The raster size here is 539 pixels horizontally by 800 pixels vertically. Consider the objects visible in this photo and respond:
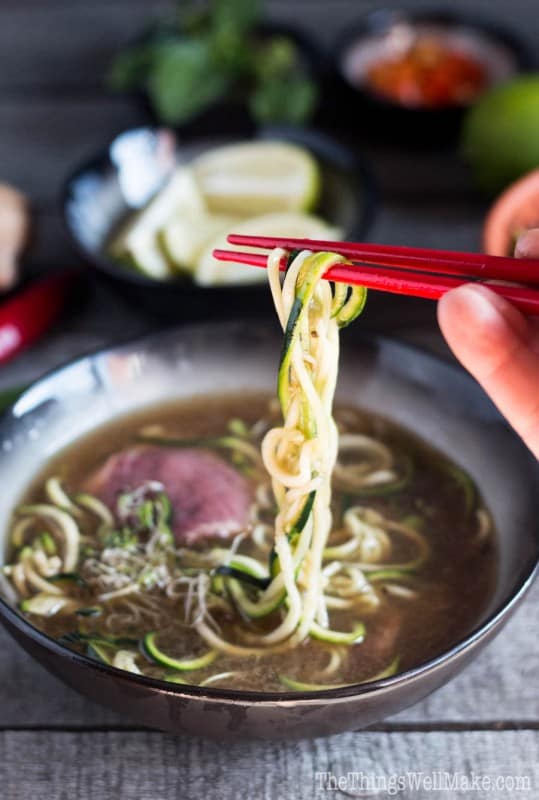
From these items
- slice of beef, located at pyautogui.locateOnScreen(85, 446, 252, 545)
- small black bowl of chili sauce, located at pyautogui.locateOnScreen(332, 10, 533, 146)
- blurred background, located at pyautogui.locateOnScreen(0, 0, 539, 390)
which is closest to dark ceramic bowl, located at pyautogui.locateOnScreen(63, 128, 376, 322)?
blurred background, located at pyautogui.locateOnScreen(0, 0, 539, 390)

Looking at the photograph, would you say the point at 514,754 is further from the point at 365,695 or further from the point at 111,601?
the point at 111,601

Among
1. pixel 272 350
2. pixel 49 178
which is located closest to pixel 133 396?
pixel 272 350

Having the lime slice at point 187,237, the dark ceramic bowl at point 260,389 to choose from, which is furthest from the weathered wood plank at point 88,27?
the dark ceramic bowl at point 260,389

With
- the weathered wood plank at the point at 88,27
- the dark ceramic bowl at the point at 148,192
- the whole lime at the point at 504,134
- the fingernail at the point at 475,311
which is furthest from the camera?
the weathered wood plank at the point at 88,27

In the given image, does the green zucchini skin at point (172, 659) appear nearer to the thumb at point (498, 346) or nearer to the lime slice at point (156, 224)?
the thumb at point (498, 346)

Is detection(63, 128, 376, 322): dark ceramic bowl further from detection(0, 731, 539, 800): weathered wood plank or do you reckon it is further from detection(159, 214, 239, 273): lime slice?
detection(0, 731, 539, 800): weathered wood plank
